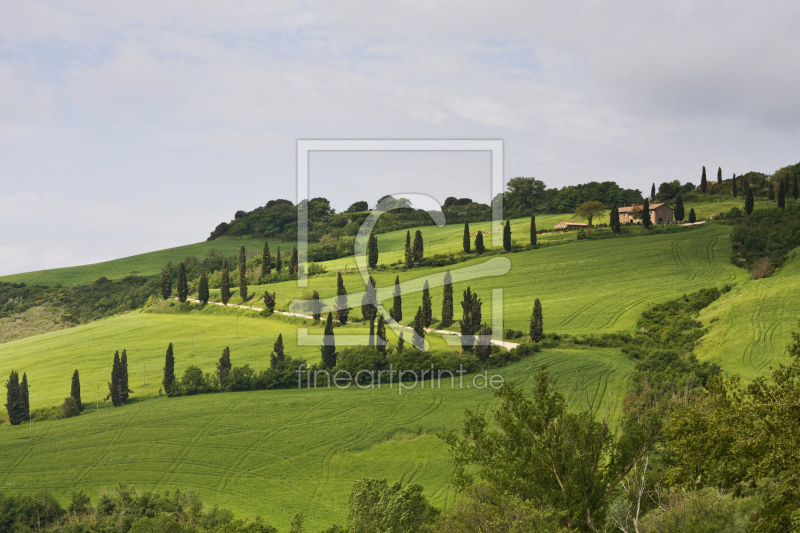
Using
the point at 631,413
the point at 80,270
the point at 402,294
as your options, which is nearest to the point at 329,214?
the point at 80,270

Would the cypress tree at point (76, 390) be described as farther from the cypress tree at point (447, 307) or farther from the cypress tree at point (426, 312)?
the cypress tree at point (447, 307)

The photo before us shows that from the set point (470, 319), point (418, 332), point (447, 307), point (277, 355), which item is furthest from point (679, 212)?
point (277, 355)

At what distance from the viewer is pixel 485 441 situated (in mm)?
21000

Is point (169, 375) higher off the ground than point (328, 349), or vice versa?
point (328, 349)

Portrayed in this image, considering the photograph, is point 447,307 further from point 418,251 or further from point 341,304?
point 418,251

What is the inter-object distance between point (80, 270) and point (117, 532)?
9788 centimetres

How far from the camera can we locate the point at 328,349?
64.1 metres

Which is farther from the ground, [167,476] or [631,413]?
[631,413]

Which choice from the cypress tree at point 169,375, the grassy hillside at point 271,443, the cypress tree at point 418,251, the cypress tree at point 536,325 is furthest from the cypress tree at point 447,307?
the cypress tree at point 169,375

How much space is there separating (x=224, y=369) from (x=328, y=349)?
10.8 metres

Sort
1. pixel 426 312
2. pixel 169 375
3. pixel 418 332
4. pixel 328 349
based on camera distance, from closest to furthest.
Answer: pixel 328 349, pixel 169 375, pixel 418 332, pixel 426 312

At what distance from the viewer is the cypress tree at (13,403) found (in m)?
62.5

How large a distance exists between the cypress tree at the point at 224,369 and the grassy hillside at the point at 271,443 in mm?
2003

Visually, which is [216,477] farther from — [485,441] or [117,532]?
[485,441]
